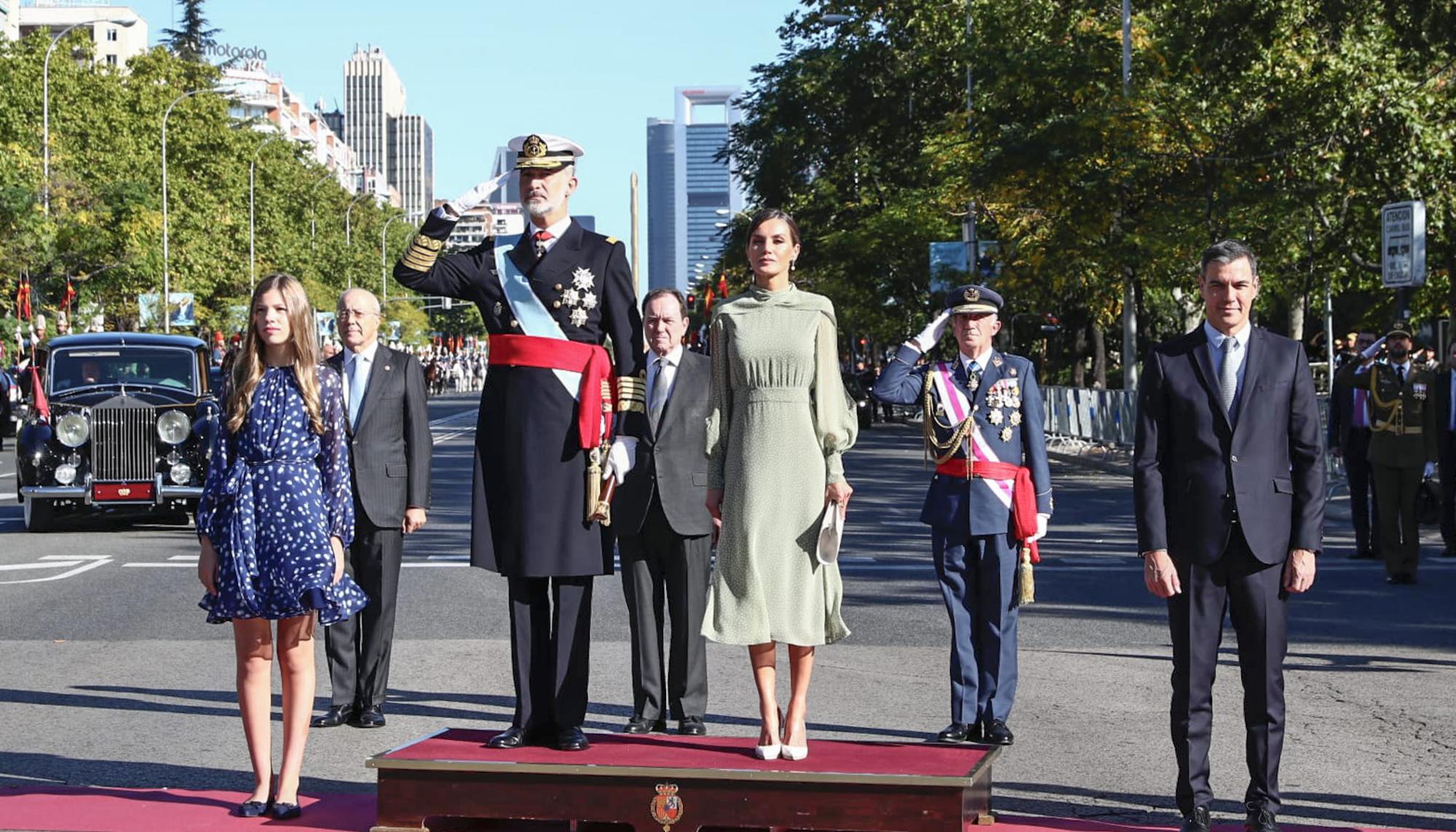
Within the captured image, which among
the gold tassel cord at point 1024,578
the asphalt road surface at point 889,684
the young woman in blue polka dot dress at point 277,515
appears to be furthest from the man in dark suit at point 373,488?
the gold tassel cord at point 1024,578

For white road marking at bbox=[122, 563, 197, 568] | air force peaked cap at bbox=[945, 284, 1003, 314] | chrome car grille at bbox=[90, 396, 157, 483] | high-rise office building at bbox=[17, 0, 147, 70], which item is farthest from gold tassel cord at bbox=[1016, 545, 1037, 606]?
high-rise office building at bbox=[17, 0, 147, 70]

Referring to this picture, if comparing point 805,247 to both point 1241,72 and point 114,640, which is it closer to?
point 1241,72

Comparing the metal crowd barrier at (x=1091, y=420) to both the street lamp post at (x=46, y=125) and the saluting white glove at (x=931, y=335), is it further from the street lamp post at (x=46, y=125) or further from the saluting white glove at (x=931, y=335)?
the street lamp post at (x=46, y=125)

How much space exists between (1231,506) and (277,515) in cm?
320

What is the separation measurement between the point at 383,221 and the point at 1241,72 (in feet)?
355

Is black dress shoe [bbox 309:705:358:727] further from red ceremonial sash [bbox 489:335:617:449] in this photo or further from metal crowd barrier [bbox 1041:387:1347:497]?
metal crowd barrier [bbox 1041:387:1347:497]

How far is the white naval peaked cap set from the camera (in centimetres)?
659

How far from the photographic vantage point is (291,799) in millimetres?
6738

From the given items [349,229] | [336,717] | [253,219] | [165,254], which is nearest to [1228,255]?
[336,717]

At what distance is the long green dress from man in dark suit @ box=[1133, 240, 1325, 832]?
1.05m

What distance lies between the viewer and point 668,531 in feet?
28.7

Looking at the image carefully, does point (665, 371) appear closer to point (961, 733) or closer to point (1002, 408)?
point (1002, 408)

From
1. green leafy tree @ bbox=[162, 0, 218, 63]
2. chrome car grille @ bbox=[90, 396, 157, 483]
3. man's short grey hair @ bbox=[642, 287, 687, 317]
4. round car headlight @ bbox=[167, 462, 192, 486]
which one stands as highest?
green leafy tree @ bbox=[162, 0, 218, 63]

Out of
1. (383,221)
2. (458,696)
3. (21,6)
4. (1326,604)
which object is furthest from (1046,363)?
(21,6)
